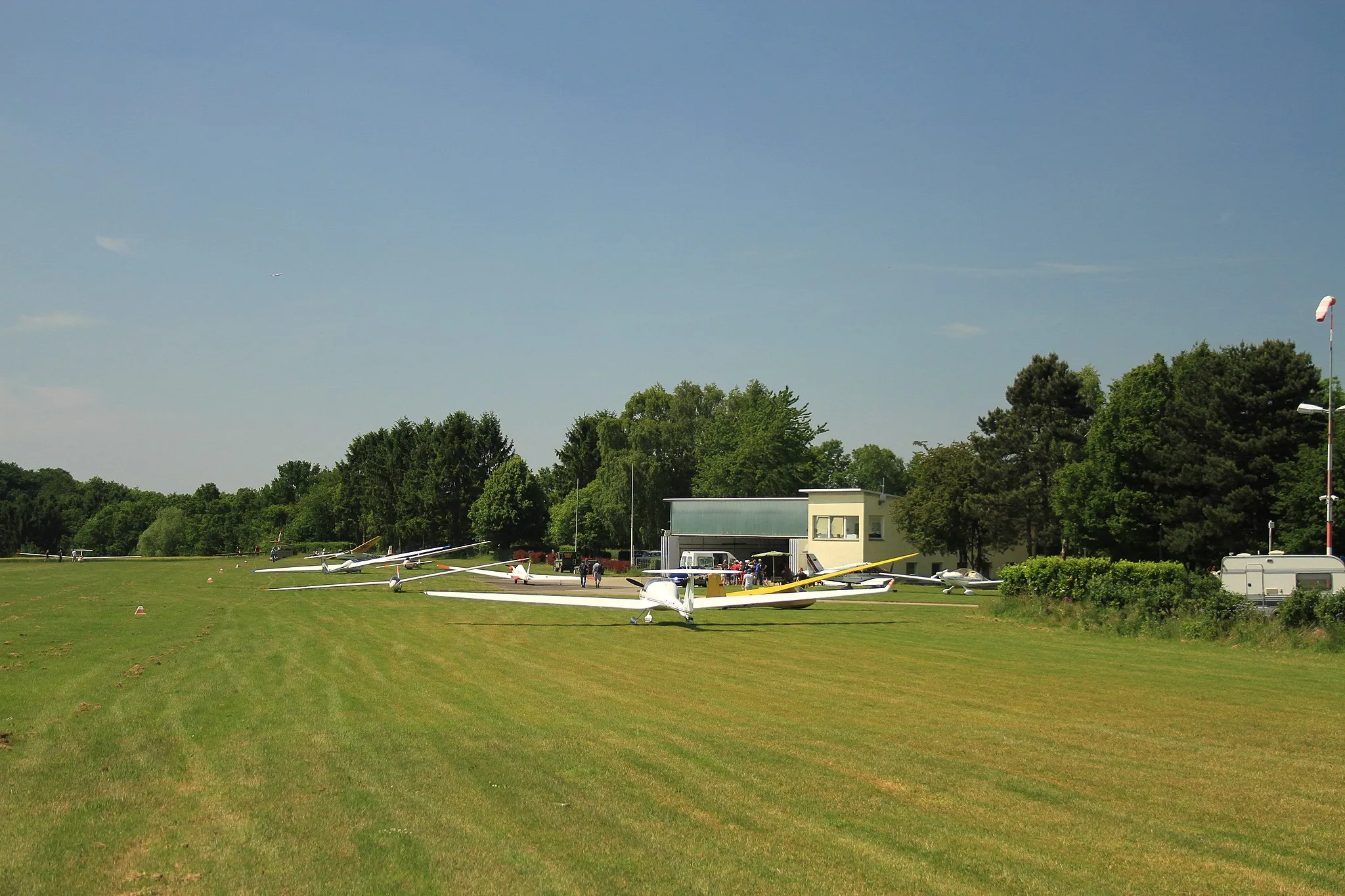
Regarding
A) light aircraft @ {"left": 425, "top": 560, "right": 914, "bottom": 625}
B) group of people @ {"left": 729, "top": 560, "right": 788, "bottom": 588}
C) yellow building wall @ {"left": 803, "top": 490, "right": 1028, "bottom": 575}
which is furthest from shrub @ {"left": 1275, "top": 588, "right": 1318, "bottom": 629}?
yellow building wall @ {"left": 803, "top": 490, "right": 1028, "bottom": 575}

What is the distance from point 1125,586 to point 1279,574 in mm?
7796

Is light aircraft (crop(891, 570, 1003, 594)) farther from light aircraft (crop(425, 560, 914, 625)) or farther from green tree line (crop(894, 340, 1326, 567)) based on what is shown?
light aircraft (crop(425, 560, 914, 625))

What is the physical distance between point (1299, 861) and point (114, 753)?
31.9 feet

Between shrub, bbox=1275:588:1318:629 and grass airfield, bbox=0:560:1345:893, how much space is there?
8.12 ft

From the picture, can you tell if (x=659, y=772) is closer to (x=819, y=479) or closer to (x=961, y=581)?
(x=961, y=581)

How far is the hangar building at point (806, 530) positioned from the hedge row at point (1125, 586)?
2191cm

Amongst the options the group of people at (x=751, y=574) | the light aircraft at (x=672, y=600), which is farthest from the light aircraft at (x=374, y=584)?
the group of people at (x=751, y=574)

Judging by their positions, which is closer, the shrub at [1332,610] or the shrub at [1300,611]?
the shrub at [1332,610]

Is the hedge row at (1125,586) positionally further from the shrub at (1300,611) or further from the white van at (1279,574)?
the white van at (1279,574)

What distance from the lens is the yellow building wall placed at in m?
51.7

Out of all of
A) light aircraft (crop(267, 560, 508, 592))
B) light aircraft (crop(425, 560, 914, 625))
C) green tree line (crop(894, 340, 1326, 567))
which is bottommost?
light aircraft (crop(267, 560, 508, 592))

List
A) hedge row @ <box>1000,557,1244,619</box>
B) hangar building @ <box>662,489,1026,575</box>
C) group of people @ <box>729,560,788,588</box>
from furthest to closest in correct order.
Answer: hangar building @ <box>662,489,1026,575</box> → group of people @ <box>729,560,788,588</box> → hedge row @ <box>1000,557,1244,619</box>

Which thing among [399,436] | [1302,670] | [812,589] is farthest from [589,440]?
[1302,670]

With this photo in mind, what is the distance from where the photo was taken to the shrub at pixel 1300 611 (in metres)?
19.8
